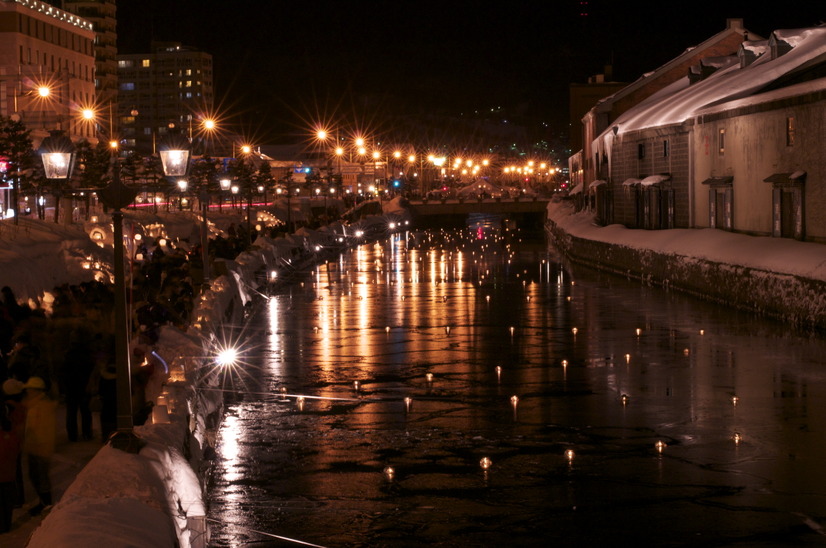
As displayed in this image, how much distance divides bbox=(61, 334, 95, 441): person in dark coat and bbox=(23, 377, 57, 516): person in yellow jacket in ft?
6.00

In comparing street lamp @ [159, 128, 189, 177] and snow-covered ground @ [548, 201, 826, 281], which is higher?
street lamp @ [159, 128, 189, 177]

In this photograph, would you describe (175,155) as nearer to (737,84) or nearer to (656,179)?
(737,84)

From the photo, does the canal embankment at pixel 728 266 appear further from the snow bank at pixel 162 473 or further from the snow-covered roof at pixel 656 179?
the snow bank at pixel 162 473

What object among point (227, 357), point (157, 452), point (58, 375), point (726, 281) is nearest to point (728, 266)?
point (726, 281)

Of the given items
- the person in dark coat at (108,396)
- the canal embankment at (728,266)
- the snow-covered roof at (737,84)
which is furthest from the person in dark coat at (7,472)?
the snow-covered roof at (737,84)

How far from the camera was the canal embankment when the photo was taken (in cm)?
2603

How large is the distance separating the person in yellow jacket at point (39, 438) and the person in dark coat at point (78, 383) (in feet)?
6.00

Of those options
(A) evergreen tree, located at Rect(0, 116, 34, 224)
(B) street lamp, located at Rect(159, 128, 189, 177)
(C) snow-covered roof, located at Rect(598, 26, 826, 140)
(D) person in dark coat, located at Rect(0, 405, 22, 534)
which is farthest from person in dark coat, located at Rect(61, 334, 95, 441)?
(A) evergreen tree, located at Rect(0, 116, 34, 224)

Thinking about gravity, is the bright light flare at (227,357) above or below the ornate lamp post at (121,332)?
below

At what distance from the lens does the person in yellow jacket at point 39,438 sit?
38.3ft

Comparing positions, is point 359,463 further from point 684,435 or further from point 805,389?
point 805,389

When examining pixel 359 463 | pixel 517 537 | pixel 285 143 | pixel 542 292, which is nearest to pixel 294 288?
pixel 542 292

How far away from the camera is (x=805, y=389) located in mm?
18922

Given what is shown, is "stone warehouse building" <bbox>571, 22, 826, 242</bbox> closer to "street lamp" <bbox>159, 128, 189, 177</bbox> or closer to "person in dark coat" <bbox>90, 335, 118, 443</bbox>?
"street lamp" <bbox>159, 128, 189, 177</bbox>
